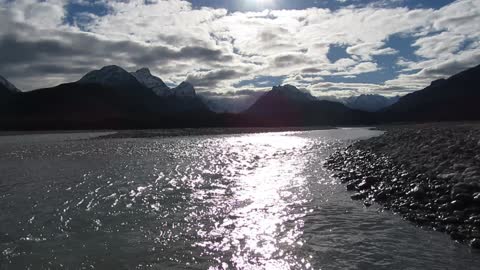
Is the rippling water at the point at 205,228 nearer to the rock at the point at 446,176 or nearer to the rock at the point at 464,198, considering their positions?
the rock at the point at 464,198

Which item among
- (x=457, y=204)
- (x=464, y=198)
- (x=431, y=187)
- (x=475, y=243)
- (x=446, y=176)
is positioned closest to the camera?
(x=475, y=243)

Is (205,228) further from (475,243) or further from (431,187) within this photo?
(431,187)

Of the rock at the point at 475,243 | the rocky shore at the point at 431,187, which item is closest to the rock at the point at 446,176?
the rocky shore at the point at 431,187

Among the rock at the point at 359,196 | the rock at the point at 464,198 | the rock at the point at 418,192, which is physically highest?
the rock at the point at 464,198

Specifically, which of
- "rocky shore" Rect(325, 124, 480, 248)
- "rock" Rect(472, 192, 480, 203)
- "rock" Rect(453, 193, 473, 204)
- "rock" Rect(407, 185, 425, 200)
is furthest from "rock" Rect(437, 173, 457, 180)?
"rock" Rect(472, 192, 480, 203)

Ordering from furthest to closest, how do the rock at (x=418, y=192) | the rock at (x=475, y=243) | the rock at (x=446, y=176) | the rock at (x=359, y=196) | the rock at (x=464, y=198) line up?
the rock at (x=359, y=196)
the rock at (x=446, y=176)
the rock at (x=418, y=192)
the rock at (x=464, y=198)
the rock at (x=475, y=243)

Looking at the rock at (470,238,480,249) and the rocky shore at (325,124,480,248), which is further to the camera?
the rocky shore at (325,124,480,248)

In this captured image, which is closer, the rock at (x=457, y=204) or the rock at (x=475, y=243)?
the rock at (x=475, y=243)

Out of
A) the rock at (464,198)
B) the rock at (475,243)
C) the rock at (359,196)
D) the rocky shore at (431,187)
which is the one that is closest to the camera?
the rock at (475,243)

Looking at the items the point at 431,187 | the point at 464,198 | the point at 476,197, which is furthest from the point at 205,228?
the point at 431,187

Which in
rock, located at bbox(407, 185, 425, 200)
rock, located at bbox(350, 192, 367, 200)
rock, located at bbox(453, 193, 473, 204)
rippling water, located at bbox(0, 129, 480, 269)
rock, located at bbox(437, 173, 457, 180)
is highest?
rock, located at bbox(437, 173, 457, 180)

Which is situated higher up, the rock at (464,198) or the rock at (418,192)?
the rock at (464,198)

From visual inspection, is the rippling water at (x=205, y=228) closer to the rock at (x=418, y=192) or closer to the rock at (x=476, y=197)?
the rock at (x=418, y=192)

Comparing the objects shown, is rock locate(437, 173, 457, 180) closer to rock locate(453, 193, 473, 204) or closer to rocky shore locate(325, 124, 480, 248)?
rocky shore locate(325, 124, 480, 248)
